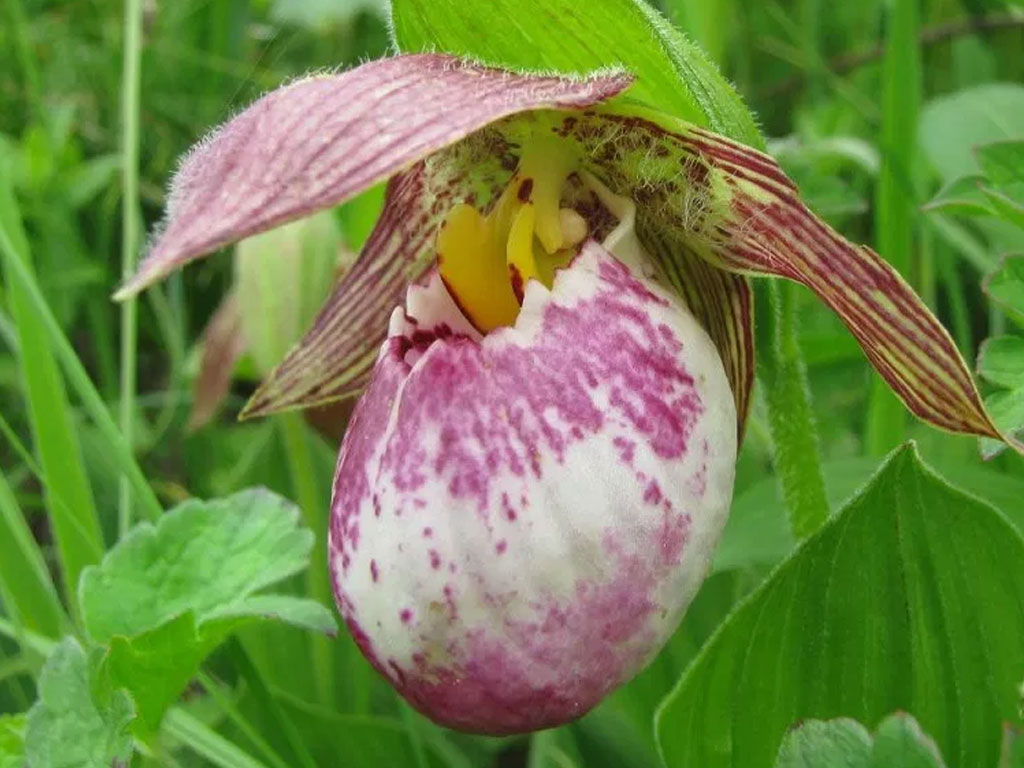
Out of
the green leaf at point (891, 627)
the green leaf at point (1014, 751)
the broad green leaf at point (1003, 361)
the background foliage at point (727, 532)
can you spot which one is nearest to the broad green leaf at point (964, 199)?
the background foliage at point (727, 532)

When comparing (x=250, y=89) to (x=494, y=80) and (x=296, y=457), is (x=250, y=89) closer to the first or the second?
(x=296, y=457)

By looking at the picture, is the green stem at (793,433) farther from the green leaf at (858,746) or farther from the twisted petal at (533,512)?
the green leaf at (858,746)

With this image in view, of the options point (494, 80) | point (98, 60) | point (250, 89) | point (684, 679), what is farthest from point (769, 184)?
point (98, 60)

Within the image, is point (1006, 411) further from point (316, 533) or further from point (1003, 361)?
point (316, 533)

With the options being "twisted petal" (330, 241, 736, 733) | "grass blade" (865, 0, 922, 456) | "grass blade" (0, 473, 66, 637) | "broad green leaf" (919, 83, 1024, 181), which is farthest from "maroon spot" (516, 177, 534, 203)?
"broad green leaf" (919, 83, 1024, 181)

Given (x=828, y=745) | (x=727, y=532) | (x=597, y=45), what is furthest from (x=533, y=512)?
(x=727, y=532)

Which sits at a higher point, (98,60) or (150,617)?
(98,60)
